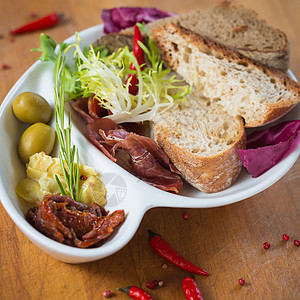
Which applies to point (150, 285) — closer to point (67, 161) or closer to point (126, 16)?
point (67, 161)

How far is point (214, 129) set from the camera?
2.54 m

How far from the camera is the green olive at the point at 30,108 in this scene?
8.22 feet

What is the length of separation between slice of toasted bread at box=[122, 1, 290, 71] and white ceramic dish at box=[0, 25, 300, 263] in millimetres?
482

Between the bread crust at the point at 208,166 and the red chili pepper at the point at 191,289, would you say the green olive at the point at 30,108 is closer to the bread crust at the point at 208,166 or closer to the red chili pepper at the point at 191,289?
the bread crust at the point at 208,166

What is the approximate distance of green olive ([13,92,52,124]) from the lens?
2506 millimetres

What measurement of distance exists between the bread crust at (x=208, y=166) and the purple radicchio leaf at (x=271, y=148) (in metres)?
0.07

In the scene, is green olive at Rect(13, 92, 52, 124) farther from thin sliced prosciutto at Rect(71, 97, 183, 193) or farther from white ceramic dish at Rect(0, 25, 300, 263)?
thin sliced prosciutto at Rect(71, 97, 183, 193)

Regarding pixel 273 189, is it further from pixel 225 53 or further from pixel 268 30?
pixel 268 30

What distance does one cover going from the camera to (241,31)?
302cm

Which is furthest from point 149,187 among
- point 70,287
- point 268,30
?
point 268,30

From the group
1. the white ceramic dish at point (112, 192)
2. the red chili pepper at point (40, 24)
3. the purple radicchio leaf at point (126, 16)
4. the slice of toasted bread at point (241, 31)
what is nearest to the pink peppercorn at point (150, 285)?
the white ceramic dish at point (112, 192)

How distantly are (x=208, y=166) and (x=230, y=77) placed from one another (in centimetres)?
63

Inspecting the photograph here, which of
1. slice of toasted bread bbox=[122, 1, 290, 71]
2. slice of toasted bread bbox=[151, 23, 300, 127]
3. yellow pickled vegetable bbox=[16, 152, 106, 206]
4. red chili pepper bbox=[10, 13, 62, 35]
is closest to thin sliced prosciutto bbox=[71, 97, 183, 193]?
yellow pickled vegetable bbox=[16, 152, 106, 206]

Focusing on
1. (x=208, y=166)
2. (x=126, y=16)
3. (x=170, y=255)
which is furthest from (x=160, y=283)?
(x=126, y=16)
